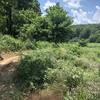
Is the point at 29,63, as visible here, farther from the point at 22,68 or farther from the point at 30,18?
the point at 30,18

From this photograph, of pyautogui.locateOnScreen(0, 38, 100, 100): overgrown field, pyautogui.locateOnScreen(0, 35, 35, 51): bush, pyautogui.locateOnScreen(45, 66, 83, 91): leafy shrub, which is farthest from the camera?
pyautogui.locateOnScreen(0, 35, 35, 51): bush

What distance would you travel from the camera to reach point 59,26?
37906 mm

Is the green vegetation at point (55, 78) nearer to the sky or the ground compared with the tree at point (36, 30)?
nearer to the sky

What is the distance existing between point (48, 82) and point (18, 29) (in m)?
27.5

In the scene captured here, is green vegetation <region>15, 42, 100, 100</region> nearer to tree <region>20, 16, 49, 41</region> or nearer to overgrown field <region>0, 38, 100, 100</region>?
overgrown field <region>0, 38, 100, 100</region>

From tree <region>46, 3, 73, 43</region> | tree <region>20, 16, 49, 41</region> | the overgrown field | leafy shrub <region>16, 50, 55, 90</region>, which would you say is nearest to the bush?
leafy shrub <region>16, 50, 55, 90</region>

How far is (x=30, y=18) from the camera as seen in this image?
41.8 meters

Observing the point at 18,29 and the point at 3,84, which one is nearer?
the point at 3,84

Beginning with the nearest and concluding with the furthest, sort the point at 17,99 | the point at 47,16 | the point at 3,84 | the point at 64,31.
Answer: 1. the point at 17,99
2. the point at 3,84
3. the point at 64,31
4. the point at 47,16

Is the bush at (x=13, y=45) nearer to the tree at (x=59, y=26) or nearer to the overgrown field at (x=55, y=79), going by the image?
the overgrown field at (x=55, y=79)

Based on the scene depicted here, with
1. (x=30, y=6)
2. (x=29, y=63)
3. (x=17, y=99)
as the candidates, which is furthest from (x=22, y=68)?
(x=30, y=6)

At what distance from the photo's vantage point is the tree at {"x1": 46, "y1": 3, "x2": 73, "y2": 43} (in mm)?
37812

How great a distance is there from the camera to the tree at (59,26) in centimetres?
3781

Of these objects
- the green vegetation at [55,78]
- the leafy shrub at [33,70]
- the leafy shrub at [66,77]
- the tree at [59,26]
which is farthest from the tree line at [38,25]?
the leafy shrub at [66,77]
